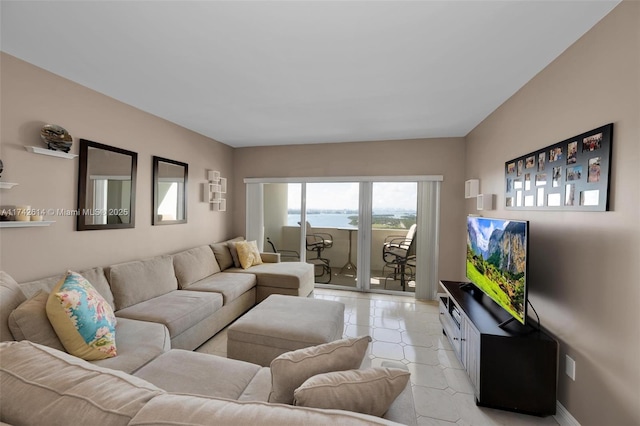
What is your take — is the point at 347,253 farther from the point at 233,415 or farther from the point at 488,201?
the point at 233,415

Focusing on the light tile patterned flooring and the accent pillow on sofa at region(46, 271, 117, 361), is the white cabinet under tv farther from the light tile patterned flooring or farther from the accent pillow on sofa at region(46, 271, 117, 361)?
the accent pillow on sofa at region(46, 271, 117, 361)

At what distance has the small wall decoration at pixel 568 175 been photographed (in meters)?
1.60

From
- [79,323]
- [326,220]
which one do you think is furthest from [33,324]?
[326,220]

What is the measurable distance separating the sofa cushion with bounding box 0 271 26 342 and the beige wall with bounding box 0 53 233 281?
493 millimetres

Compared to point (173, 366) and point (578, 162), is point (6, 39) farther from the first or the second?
point (578, 162)

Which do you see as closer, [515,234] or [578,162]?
[578,162]

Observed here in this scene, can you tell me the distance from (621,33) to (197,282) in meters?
4.08

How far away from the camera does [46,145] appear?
2.31 meters

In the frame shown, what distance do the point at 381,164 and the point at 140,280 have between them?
3.58 metres

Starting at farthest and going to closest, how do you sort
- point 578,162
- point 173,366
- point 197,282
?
point 197,282, point 578,162, point 173,366

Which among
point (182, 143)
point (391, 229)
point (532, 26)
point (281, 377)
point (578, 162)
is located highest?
point (532, 26)

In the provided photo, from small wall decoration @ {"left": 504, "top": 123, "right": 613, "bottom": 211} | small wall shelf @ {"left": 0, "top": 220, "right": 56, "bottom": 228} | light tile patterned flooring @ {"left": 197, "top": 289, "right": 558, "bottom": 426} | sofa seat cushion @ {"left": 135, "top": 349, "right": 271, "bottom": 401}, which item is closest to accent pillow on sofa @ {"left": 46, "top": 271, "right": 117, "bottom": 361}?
sofa seat cushion @ {"left": 135, "top": 349, "right": 271, "bottom": 401}

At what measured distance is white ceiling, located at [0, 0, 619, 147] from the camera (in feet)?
5.19

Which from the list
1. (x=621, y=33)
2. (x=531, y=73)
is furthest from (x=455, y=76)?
(x=621, y=33)
